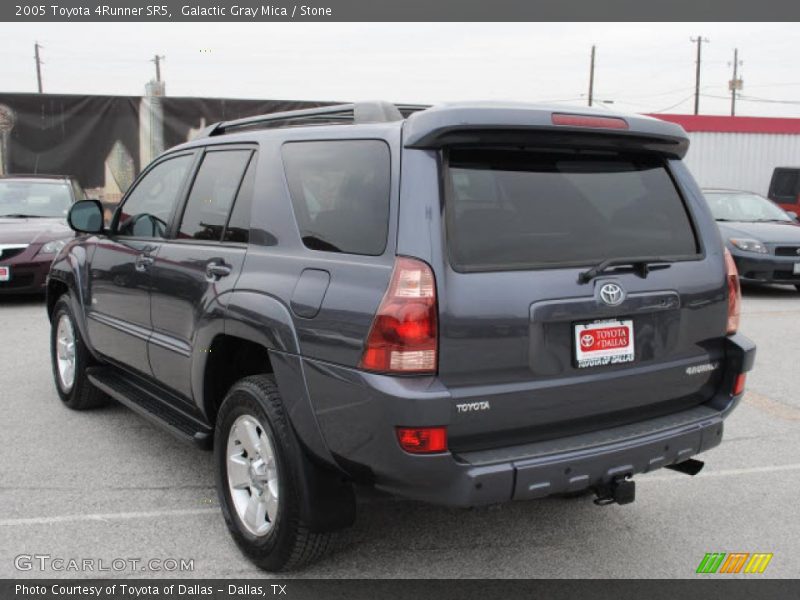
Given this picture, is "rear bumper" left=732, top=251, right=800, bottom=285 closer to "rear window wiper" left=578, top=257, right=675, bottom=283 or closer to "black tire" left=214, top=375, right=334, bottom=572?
"rear window wiper" left=578, top=257, right=675, bottom=283

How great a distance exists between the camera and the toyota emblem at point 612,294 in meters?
2.93

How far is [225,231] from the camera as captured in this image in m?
3.69

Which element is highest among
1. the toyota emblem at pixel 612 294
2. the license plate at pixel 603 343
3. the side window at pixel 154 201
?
the side window at pixel 154 201

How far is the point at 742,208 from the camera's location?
1280 centimetres

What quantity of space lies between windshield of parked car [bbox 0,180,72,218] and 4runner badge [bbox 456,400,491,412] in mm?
9485

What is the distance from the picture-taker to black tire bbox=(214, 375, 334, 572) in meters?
2.98

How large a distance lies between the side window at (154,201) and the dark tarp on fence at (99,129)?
11.8 metres

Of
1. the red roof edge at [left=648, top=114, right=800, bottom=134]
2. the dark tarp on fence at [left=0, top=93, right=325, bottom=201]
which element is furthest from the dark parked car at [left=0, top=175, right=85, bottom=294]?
the red roof edge at [left=648, top=114, right=800, bottom=134]

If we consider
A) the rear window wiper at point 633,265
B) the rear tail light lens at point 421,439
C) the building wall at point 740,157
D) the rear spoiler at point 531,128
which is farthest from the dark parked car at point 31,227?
the building wall at point 740,157

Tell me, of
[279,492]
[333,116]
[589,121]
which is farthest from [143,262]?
[589,121]

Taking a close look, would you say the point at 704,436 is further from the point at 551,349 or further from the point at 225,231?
the point at 225,231

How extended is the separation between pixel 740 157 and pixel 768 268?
12.0 m

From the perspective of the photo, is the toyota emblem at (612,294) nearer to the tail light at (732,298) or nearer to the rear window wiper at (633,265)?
the rear window wiper at (633,265)

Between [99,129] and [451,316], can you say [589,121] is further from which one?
[99,129]
